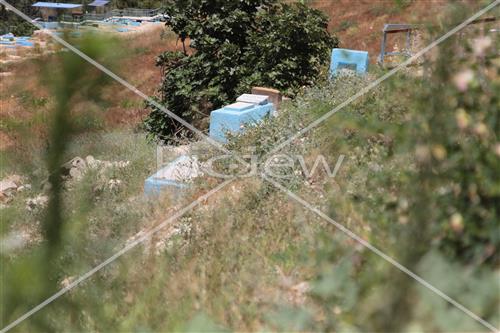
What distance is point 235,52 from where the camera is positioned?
33.7 feet

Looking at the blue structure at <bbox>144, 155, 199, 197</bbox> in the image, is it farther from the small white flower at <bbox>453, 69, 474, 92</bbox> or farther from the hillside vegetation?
the small white flower at <bbox>453, 69, 474, 92</bbox>

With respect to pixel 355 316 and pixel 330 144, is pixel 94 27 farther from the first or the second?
pixel 330 144

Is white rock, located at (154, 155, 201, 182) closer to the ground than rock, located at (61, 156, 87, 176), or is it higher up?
closer to the ground

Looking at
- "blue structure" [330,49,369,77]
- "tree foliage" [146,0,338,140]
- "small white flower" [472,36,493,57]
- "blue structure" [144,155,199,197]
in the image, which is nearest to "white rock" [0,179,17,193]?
"blue structure" [144,155,199,197]

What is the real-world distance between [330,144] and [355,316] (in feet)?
10.8

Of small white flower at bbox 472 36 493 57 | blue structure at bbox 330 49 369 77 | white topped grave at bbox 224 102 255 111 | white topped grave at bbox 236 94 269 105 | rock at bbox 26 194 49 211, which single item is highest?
small white flower at bbox 472 36 493 57

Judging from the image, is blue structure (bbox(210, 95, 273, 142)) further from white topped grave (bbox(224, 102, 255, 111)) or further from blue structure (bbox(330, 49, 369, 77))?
blue structure (bbox(330, 49, 369, 77))

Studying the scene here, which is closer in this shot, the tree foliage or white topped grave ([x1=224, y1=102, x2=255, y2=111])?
white topped grave ([x1=224, y1=102, x2=255, y2=111])

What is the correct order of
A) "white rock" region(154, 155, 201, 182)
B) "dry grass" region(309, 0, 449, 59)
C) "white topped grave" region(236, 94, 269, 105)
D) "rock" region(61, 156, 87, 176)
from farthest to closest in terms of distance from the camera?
1. "dry grass" region(309, 0, 449, 59)
2. "white topped grave" region(236, 94, 269, 105)
3. "white rock" region(154, 155, 201, 182)
4. "rock" region(61, 156, 87, 176)

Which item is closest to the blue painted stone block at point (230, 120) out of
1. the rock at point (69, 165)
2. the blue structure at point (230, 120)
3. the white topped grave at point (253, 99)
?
the blue structure at point (230, 120)

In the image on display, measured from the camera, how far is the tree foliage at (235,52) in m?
9.85

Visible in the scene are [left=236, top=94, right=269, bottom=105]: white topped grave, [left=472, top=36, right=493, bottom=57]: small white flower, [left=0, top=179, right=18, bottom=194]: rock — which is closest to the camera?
[left=472, top=36, right=493, bottom=57]: small white flower

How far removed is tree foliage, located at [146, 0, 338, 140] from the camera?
388 inches

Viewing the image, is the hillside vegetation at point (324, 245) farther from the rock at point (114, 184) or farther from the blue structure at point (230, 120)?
the blue structure at point (230, 120)
